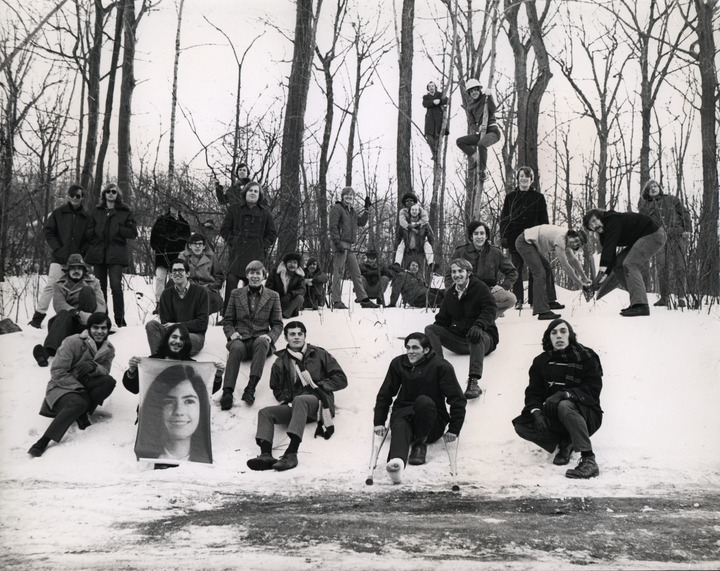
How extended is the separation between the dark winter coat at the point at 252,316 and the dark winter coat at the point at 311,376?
34.1 inches

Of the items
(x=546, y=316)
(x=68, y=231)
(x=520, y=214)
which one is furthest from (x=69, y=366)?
(x=520, y=214)

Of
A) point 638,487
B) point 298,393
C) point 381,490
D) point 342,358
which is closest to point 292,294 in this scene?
point 342,358

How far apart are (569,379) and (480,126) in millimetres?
5036

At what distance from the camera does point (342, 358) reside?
801 cm

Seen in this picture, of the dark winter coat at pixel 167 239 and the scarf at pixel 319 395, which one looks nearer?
the scarf at pixel 319 395

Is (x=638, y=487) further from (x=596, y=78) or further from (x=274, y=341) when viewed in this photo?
(x=596, y=78)

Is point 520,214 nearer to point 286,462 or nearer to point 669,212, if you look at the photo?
point 669,212

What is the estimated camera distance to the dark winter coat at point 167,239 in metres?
9.23

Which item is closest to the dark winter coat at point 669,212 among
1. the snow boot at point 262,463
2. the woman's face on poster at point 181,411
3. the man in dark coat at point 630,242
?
the man in dark coat at point 630,242

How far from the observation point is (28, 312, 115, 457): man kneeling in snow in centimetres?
630

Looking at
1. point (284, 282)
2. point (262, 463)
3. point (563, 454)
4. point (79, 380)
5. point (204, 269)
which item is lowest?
point (262, 463)

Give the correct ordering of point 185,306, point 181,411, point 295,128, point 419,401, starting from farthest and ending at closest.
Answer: point 295,128 → point 185,306 → point 181,411 → point 419,401

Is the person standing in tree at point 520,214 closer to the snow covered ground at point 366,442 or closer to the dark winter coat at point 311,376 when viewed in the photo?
the snow covered ground at point 366,442

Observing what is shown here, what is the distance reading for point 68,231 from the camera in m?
8.82
